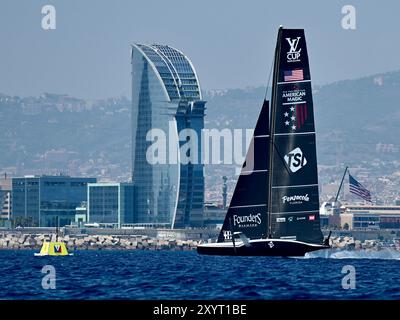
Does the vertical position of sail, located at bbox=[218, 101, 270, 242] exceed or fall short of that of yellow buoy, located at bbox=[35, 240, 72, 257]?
it exceeds it

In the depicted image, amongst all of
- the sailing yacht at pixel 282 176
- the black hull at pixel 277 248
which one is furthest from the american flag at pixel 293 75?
the black hull at pixel 277 248

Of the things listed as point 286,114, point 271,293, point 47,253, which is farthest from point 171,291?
point 47,253

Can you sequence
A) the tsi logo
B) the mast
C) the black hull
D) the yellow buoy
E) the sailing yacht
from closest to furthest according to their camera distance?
the mast → the sailing yacht → the tsi logo → the black hull → the yellow buoy

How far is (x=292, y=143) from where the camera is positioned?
64.4 metres

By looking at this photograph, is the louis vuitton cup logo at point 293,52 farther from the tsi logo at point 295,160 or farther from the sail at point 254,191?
the tsi logo at point 295,160

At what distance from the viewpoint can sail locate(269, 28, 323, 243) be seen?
63469 millimetres

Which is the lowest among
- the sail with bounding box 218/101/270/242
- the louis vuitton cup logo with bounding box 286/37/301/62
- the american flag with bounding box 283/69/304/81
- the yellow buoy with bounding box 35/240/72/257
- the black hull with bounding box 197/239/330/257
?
the yellow buoy with bounding box 35/240/72/257

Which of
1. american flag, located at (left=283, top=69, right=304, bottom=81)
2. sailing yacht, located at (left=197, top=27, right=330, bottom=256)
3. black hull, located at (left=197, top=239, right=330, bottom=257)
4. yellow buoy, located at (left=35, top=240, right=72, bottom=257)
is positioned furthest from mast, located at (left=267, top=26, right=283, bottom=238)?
yellow buoy, located at (left=35, top=240, right=72, bottom=257)

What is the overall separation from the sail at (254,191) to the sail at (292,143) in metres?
0.96

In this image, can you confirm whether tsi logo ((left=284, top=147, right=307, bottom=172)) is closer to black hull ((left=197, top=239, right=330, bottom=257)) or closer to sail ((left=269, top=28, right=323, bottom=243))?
sail ((left=269, top=28, right=323, bottom=243))

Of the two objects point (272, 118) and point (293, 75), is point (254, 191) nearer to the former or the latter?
point (272, 118)

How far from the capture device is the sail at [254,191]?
66.6 metres

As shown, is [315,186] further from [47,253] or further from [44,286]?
[47,253]

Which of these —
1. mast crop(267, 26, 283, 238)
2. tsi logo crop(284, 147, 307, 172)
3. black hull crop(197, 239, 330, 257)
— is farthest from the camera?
black hull crop(197, 239, 330, 257)
